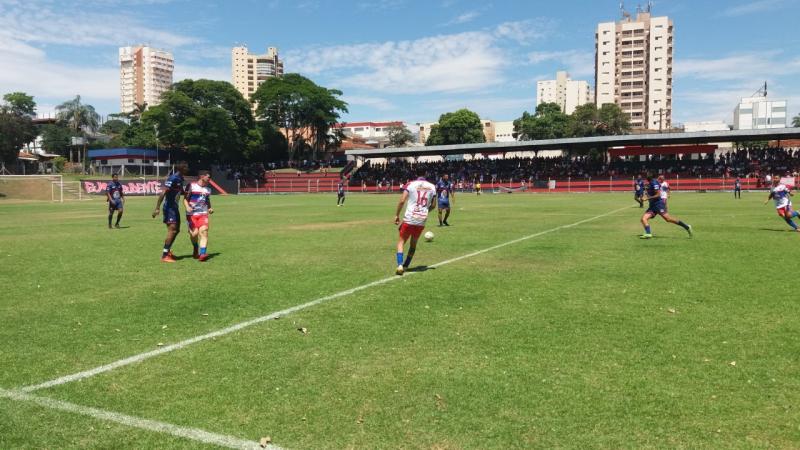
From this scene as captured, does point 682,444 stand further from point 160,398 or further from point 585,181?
point 585,181

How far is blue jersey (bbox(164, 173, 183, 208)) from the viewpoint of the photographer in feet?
42.2

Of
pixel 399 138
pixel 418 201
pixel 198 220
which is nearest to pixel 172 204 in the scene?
pixel 198 220

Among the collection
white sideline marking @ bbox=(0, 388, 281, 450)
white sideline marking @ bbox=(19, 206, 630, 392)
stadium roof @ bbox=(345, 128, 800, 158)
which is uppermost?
stadium roof @ bbox=(345, 128, 800, 158)

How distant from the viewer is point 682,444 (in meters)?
3.83

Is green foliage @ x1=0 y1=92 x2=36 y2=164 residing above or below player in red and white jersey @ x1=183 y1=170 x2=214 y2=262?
above

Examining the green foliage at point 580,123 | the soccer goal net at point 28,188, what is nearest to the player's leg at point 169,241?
the soccer goal net at point 28,188

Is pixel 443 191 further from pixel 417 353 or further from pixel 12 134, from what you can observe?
pixel 12 134

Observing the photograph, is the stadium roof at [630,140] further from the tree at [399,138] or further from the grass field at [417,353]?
the tree at [399,138]

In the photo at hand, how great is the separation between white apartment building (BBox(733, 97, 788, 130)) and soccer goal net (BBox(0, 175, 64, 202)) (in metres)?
110

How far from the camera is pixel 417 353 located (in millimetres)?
5734

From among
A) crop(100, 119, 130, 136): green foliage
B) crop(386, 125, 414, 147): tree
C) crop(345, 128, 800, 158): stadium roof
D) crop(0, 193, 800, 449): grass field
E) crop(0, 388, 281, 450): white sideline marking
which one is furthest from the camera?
crop(100, 119, 130, 136): green foliage

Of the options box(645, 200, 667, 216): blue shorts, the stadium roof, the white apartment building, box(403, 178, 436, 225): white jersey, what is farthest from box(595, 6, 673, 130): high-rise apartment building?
box(403, 178, 436, 225): white jersey

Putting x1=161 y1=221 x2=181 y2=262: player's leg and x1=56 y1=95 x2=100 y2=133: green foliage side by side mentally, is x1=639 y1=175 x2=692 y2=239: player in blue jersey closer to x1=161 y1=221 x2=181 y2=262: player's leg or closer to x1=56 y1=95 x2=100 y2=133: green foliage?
x1=161 y1=221 x2=181 y2=262: player's leg

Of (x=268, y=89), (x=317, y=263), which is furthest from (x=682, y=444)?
(x=268, y=89)
